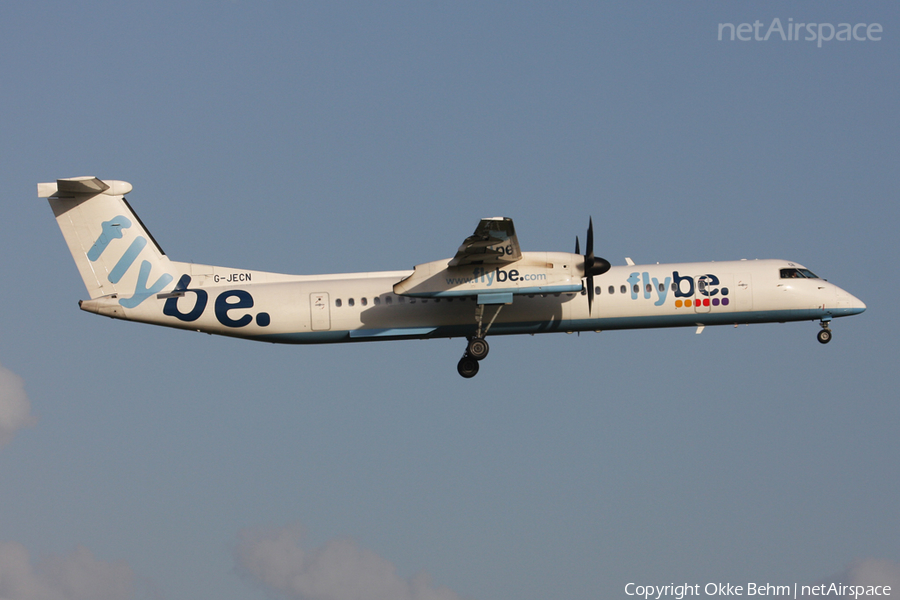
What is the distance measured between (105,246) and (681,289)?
48.4 ft

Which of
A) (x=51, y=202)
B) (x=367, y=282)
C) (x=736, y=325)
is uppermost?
(x=51, y=202)

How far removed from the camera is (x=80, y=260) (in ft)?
86.3

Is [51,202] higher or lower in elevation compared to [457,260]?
higher

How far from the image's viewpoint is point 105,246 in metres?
26.4

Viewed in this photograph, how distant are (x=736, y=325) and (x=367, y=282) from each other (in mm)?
9701

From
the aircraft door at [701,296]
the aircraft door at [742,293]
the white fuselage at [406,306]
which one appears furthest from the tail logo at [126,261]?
the aircraft door at [742,293]

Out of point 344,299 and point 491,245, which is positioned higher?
point 491,245

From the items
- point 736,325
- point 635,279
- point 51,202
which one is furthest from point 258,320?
point 736,325

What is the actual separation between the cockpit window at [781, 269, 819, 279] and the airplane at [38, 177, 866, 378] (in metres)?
0.35

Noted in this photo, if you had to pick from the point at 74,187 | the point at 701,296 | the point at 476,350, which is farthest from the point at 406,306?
the point at 74,187

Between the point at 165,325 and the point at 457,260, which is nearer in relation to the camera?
the point at 457,260

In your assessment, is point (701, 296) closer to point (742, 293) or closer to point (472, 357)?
point (742, 293)

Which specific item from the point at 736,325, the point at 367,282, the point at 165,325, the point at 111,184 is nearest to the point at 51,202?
the point at 111,184

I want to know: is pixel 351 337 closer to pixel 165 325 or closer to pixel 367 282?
pixel 367 282
